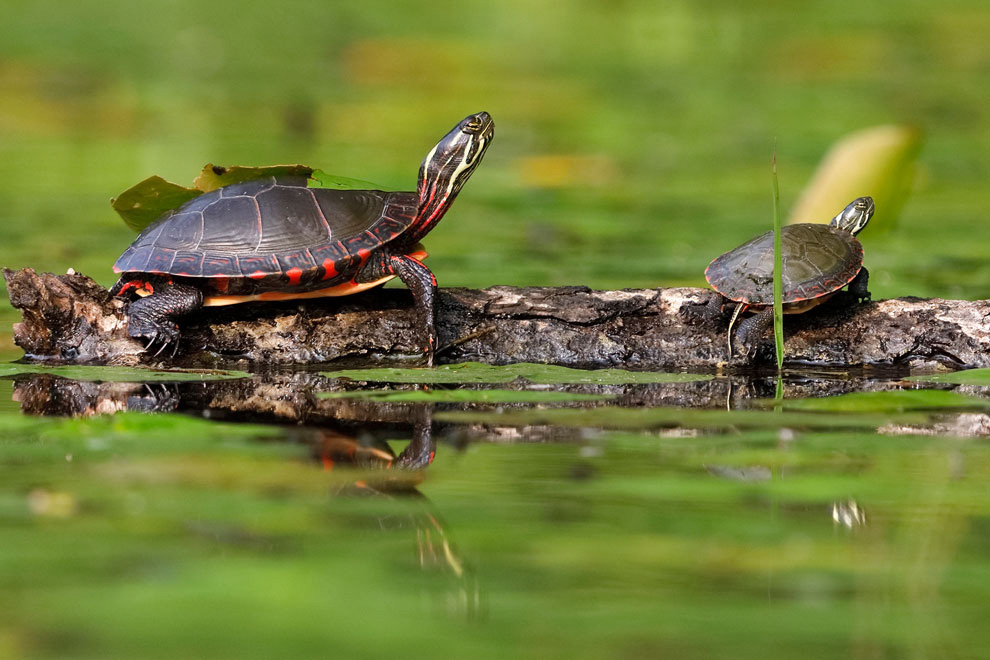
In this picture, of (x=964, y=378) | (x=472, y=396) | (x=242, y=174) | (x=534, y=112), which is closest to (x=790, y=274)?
(x=964, y=378)

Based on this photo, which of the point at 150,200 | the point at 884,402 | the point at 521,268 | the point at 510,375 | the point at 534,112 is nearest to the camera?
the point at 884,402

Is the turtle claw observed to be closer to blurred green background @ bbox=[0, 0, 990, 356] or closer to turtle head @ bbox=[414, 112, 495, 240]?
turtle head @ bbox=[414, 112, 495, 240]

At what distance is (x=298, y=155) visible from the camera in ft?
30.9

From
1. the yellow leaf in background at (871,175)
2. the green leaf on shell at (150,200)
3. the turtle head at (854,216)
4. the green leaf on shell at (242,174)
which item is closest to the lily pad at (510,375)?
the green leaf on shell at (242,174)

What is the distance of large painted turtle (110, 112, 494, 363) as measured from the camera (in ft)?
13.8

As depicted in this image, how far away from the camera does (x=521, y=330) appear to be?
4.39 meters

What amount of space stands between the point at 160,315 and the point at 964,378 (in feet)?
8.62

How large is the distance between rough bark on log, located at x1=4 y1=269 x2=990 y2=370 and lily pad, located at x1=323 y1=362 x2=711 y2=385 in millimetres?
305

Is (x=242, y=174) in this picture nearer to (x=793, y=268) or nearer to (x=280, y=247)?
(x=280, y=247)

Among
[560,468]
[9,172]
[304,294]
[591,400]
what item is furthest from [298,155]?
[560,468]

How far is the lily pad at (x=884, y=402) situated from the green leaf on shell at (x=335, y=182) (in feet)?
5.85

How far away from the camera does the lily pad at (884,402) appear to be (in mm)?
3357

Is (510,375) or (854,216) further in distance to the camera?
(854,216)

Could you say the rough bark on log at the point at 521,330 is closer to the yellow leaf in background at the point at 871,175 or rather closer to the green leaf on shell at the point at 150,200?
the green leaf on shell at the point at 150,200
